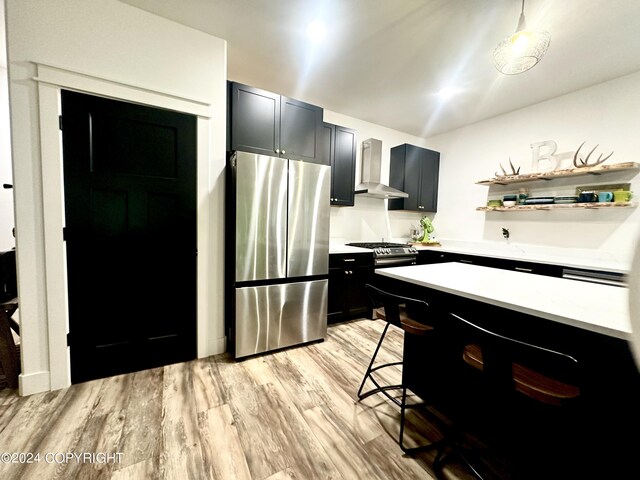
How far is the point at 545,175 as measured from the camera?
2947 millimetres

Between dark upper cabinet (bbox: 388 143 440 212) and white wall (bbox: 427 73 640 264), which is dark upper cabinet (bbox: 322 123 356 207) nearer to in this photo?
dark upper cabinet (bbox: 388 143 440 212)

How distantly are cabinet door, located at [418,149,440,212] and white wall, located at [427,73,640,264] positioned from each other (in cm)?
11

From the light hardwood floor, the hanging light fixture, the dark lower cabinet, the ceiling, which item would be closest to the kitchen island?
the light hardwood floor

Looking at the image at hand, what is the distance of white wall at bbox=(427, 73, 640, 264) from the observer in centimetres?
261

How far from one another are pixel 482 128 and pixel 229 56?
12.2 feet

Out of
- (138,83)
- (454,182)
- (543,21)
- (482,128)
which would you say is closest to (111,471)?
(138,83)

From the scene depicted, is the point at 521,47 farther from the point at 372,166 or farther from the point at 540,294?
the point at 372,166

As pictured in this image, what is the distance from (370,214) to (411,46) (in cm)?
228

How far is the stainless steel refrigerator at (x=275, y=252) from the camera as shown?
85.4 inches

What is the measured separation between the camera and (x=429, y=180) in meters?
4.32

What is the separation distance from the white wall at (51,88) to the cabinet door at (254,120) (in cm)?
48

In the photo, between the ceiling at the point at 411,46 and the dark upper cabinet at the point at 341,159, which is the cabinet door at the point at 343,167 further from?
the ceiling at the point at 411,46

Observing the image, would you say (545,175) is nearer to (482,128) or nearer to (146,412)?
(482,128)

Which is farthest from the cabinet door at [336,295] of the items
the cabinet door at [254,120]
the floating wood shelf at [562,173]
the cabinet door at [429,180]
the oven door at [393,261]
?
the floating wood shelf at [562,173]
